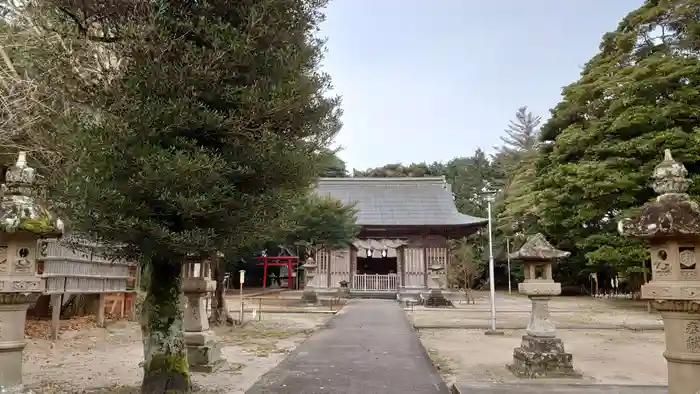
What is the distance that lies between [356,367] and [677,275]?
5.03 metres

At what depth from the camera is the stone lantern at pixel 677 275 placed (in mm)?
3922

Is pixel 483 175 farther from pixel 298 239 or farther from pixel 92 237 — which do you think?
pixel 92 237

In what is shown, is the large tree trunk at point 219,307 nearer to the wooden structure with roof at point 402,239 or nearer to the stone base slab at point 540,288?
the stone base slab at point 540,288

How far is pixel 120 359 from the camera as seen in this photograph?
27.6 ft

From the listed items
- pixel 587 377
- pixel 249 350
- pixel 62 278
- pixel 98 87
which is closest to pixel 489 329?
pixel 587 377

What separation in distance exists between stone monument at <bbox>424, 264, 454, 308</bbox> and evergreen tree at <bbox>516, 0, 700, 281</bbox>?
5535 mm

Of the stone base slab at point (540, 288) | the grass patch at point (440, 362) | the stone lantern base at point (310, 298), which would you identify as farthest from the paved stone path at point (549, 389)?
the stone lantern base at point (310, 298)

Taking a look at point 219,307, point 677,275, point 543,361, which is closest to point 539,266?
point 543,361

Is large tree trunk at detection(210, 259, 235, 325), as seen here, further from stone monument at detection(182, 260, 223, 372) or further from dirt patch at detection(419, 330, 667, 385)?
dirt patch at detection(419, 330, 667, 385)

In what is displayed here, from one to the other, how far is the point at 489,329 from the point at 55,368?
10141 mm

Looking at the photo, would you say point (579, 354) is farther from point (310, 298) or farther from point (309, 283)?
point (309, 283)

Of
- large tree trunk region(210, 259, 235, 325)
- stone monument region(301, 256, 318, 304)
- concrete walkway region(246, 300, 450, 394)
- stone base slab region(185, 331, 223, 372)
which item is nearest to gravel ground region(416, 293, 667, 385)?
concrete walkway region(246, 300, 450, 394)

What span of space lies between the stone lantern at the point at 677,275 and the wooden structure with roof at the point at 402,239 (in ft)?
68.0

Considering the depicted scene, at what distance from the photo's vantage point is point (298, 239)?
22.4m
